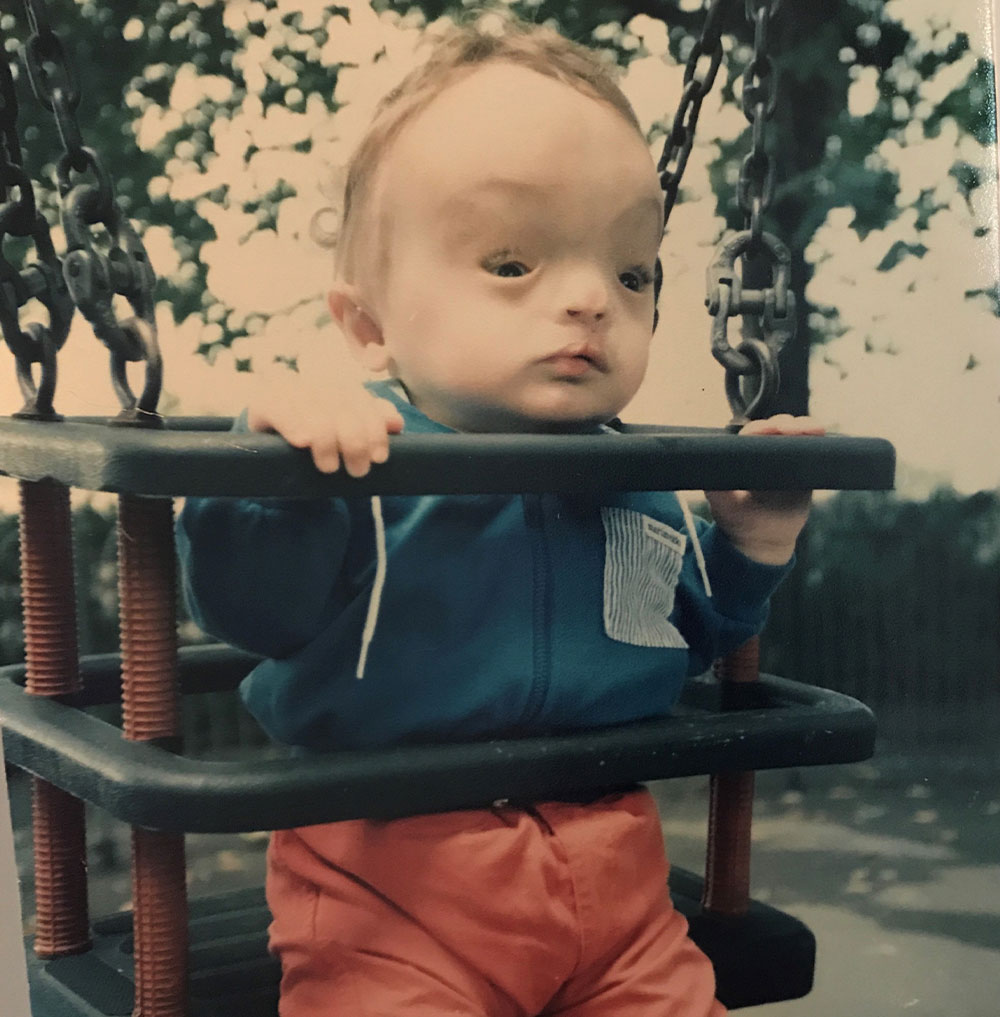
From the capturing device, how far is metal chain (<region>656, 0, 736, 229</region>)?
0.66 metres

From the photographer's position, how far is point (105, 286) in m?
0.55

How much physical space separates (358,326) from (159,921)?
31cm

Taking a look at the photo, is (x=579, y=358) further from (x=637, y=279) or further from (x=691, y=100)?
(x=691, y=100)

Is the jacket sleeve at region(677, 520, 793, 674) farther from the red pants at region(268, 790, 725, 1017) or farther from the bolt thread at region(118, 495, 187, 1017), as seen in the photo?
the bolt thread at region(118, 495, 187, 1017)

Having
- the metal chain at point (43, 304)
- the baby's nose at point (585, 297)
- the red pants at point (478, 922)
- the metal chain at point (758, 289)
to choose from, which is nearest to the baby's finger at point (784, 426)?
the metal chain at point (758, 289)

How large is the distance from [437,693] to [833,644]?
10.5 inches

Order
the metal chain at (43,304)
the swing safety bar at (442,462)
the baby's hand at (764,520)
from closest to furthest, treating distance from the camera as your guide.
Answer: the swing safety bar at (442,462) < the metal chain at (43,304) < the baby's hand at (764,520)

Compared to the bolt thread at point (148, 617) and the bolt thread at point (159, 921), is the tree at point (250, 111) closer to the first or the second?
the bolt thread at point (148, 617)

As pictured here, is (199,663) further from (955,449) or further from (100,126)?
(955,449)

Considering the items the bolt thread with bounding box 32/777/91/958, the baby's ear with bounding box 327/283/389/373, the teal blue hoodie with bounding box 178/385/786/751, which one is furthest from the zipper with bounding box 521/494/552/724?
the bolt thread with bounding box 32/777/91/958

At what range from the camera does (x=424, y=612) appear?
60 centimetres

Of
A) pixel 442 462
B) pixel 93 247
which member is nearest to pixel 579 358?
pixel 442 462

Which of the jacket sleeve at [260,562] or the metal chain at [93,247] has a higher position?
the metal chain at [93,247]

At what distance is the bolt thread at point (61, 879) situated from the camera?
2.06 feet
